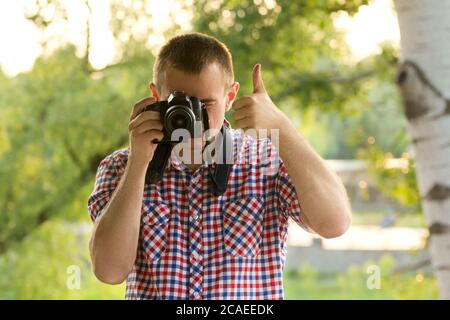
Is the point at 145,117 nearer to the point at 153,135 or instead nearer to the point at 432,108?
the point at 153,135

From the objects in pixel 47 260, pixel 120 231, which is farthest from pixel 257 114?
pixel 47 260

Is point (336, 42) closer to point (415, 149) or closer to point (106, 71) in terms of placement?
point (106, 71)

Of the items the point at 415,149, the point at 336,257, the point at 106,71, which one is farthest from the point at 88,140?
the point at 336,257

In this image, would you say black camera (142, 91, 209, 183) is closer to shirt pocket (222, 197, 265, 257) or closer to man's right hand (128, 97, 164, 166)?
man's right hand (128, 97, 164, 166)

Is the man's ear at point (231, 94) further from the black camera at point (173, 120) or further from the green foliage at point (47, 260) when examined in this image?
the green foliage at point (47, 260)

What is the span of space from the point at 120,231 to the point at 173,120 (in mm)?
171

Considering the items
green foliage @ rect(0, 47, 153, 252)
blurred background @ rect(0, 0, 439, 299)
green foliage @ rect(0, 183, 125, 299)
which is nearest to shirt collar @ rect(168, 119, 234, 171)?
→ blurred background @ rect(0, 0, 439, 299)

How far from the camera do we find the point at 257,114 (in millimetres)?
987

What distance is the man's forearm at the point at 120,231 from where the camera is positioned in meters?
0.97

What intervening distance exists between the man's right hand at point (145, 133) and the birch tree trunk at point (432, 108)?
0.57m

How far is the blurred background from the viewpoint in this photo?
2.89 meters

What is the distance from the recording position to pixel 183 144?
3.47 ft

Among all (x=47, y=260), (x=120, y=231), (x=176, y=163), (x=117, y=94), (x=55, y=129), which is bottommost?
(x=120, y=231)

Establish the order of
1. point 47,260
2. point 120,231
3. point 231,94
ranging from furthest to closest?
point 47,260, point 231,94, point 120,231
